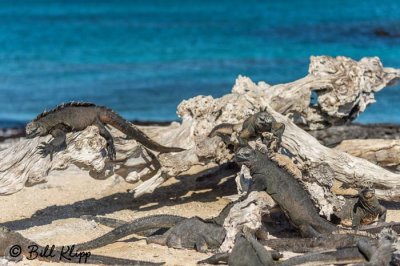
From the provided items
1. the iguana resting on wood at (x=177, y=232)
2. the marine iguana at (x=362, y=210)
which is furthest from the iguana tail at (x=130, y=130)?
the marine iguana at (x=362, y=210)

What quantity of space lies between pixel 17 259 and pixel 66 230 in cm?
116

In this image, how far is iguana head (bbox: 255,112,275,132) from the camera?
27.1 ft

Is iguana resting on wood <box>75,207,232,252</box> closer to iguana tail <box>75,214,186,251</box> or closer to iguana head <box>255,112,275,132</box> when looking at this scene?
iguana tail <box>75,214,186,251</box>

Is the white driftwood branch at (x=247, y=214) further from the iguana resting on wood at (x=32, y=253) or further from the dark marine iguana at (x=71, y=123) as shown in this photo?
the dark marine iguana at (x=71, y=123)

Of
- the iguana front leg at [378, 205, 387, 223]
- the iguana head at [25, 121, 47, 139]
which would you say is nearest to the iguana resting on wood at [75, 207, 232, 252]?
the iguana head at [25, 121, 47, 139]

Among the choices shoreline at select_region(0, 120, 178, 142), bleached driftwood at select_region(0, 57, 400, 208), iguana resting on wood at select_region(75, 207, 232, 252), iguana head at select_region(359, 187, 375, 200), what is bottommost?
shoreline at select_region(0, 120, 178, 142)

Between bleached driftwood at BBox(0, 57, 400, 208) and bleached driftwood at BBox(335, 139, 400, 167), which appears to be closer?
bleached driftwood at BBox(0, 57, 400, 208)

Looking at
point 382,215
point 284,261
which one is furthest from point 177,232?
point 382,215

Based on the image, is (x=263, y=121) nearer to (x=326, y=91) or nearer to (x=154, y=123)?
(x=326, y=91)

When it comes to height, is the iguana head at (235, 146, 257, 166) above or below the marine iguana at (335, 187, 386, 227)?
above

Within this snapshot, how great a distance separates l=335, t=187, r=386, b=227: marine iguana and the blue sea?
789cm

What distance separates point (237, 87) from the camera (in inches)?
372

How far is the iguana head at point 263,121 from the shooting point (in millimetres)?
8273

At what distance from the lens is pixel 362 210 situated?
26.0 feet
